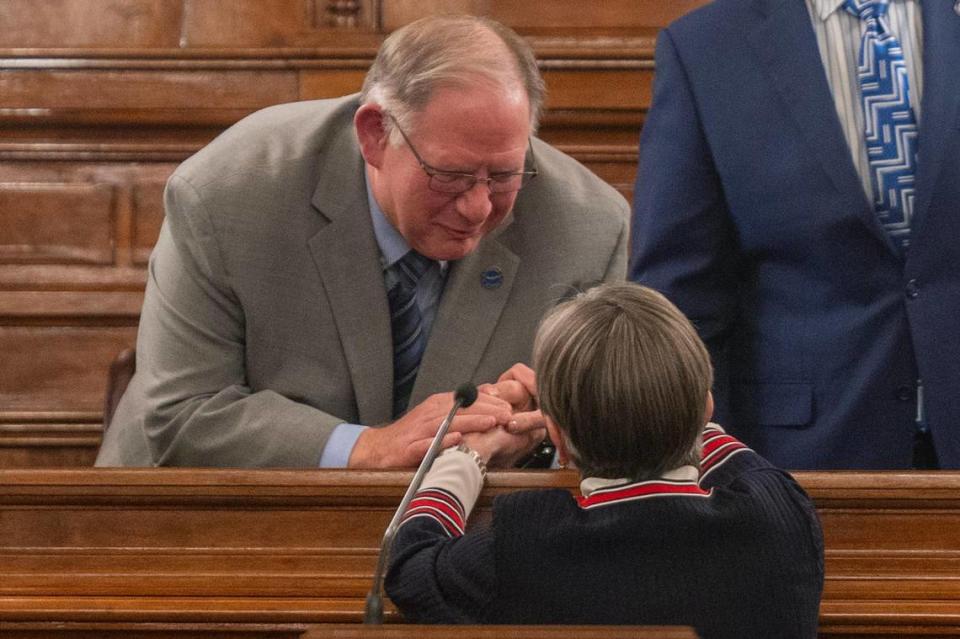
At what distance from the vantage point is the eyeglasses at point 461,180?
195 cm

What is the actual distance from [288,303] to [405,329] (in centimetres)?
18

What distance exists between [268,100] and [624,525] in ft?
6.79

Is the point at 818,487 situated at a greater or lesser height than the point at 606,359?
lesser

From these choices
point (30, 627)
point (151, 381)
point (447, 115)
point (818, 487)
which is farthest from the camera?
point (151, 381)

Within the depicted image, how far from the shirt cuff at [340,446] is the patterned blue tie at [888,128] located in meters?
0.78

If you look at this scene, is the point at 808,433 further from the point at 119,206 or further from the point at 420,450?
the point at 119,206

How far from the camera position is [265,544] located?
1.63 m

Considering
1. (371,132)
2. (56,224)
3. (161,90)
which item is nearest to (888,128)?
(371,132)

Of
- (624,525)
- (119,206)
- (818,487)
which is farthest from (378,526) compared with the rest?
(119,206)

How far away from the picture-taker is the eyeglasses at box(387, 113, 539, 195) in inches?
76.8

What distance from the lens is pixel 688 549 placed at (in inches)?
52.9

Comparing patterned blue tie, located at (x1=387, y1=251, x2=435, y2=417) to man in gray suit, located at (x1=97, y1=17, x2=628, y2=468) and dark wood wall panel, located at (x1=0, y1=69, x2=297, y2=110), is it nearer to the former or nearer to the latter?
man in gray suit, located at (x1=97, y1=17, x2=628, y2=468)

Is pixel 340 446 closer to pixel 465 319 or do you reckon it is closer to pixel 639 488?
pixel 465 319

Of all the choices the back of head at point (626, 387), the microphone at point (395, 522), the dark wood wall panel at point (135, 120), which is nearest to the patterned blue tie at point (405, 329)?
the microphone at point (395, 522)
